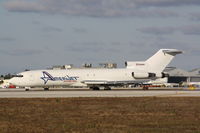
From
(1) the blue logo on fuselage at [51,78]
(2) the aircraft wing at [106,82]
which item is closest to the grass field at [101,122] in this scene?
(2) the aircraft wing at [106,82]

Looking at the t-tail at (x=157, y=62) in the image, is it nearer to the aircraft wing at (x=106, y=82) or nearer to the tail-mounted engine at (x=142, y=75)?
the tail-mounted engine at (x=142, y=75)

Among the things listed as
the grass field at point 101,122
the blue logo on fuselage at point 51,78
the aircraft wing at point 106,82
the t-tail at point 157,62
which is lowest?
the grass field at point 101,122

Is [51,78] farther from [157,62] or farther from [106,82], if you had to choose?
[157,62]

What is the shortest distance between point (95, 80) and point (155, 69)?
10.4m

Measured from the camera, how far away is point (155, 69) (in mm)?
81938

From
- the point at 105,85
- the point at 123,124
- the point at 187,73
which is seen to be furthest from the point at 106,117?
the point at 187,73

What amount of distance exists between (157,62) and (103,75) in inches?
377

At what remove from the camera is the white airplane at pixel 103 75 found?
79688 millimetres

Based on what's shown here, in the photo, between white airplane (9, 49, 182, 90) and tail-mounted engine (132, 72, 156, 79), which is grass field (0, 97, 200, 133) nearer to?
tail-mounted engine (132, 72, 156, 79)

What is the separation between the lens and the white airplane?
3137 inches

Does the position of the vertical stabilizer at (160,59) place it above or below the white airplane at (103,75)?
above

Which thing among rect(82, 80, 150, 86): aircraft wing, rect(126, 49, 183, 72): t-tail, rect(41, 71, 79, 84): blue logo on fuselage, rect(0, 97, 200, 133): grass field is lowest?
rect(0, 97, 200, 133): grass field

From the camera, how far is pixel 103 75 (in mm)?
80938

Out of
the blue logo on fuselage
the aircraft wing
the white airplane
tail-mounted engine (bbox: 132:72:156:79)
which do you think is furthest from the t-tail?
the blue logo on fuselage
